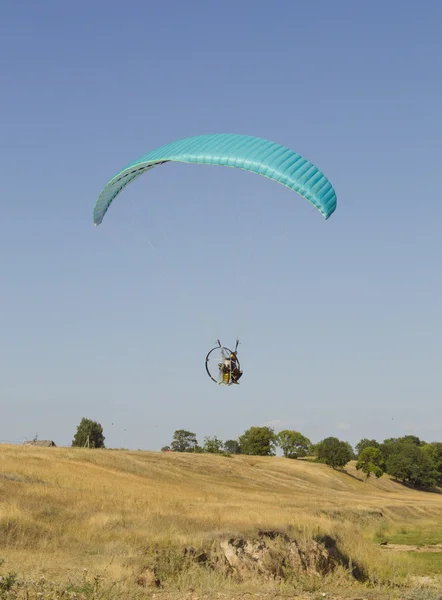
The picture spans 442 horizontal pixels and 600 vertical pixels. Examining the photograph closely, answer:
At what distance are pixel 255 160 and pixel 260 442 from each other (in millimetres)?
106602

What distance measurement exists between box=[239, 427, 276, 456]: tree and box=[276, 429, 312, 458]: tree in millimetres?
1842

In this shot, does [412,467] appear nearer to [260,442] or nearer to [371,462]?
[371,462]

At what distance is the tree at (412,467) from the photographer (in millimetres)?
113025

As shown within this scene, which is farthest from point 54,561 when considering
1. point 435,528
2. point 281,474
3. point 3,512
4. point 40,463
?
point 281,474

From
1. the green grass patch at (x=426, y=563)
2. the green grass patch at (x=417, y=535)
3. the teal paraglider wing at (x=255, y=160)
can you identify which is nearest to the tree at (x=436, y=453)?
the green grass patch at (x=417, y=535)

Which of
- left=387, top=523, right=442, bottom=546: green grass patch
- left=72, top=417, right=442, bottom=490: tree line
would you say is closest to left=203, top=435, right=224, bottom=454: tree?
left=72, top=417, right=442, bottom=490: tree line

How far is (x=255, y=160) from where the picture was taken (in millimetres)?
19234

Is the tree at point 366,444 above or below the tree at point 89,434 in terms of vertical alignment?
above

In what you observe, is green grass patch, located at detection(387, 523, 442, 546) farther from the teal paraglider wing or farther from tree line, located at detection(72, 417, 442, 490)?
tree line, located at detection(72, 417, 442, 490)

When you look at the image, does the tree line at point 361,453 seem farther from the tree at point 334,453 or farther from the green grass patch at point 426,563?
the green grass patch at point 426,563

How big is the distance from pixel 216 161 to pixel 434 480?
359 ft

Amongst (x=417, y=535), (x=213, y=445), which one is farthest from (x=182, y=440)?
(x=417, y=535)

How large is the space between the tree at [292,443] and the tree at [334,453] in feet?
17.8

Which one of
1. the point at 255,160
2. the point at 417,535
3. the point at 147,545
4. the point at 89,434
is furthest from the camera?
the point at 89,434
